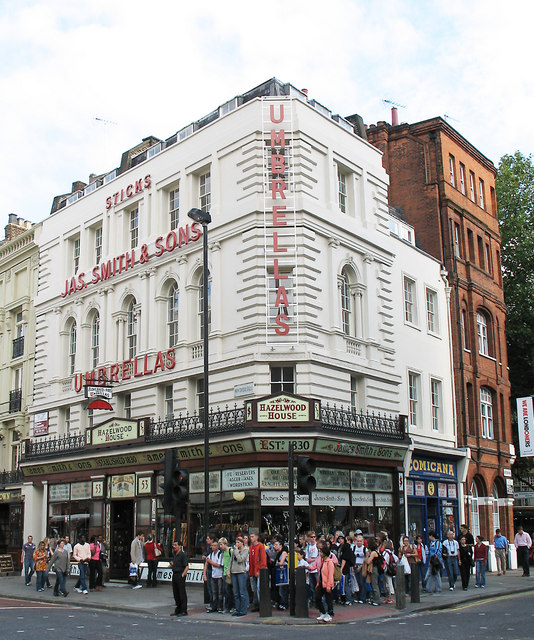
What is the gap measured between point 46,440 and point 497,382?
20312 mm

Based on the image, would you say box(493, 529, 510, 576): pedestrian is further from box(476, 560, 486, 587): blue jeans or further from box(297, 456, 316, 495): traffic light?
box(297, 456, 316, 495): traffic light

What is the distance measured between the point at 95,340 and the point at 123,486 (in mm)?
6869

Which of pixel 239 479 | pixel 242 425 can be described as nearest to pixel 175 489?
pixel 242 425

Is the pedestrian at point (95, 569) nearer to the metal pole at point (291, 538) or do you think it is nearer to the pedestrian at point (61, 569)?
the pedestrian at point (61, 569)

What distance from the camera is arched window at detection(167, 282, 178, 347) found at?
2858 cm

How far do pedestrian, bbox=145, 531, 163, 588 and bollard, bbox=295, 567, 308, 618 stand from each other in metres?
8.43

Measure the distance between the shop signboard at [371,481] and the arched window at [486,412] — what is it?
9633 millimetres

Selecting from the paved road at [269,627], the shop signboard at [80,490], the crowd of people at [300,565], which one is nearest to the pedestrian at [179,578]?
the crowd of people at [300,565]

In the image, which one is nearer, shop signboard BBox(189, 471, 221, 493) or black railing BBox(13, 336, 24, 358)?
shop signboard BBox(189, 471, 221, 493)

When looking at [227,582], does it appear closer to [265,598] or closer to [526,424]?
[265,598]

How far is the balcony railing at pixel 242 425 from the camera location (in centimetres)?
2383

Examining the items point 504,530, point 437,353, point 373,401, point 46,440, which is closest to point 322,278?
point 373,401

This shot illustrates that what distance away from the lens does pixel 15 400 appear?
126 ft

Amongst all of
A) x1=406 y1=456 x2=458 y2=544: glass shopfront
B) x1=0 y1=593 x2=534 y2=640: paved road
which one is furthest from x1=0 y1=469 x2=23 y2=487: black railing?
x1=406 y1=456 x2=458 y2=544: glass shopfront
